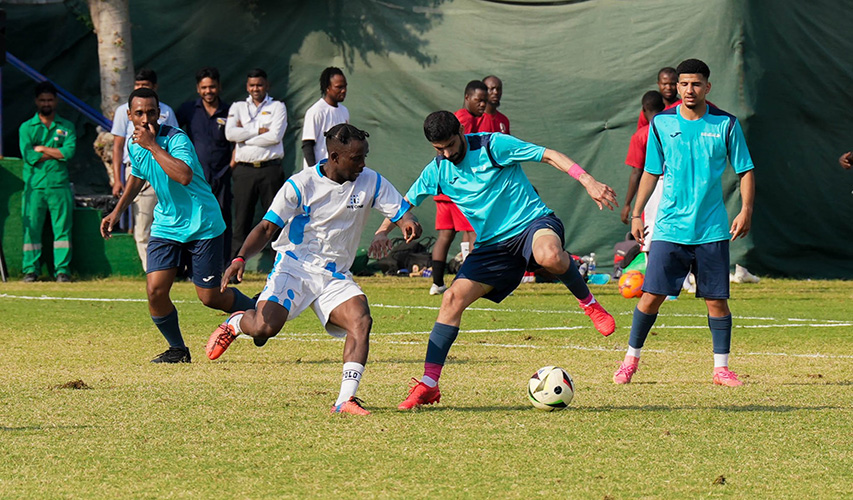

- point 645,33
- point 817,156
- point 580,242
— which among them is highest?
point 645,33

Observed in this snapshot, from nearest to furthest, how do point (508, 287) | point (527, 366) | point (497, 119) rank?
point (508, 287) < point (527, 366) < point (497, 119)

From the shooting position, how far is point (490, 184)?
7109mm

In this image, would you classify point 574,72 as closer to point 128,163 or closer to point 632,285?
point 632,285

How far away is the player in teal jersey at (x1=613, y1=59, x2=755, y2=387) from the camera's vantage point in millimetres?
7488

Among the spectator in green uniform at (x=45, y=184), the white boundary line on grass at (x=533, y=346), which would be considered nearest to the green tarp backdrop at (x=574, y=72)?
the spectator in green uniform at (x=45, y=184)

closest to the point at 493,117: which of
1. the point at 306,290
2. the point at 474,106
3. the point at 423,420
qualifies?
the point at 474,106

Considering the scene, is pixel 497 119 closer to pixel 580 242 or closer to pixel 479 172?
pixel 580 242

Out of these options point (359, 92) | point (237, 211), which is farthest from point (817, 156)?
point (237, 211)

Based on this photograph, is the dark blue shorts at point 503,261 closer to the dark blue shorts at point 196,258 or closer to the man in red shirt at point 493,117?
the dark blue shorts at point 196,258

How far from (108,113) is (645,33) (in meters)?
7.57

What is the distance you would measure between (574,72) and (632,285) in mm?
4354

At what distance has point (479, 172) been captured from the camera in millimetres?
7102

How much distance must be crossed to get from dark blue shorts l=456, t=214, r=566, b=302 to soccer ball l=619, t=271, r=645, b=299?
264 inches

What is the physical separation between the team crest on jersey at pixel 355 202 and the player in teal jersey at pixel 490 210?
0.66ft
